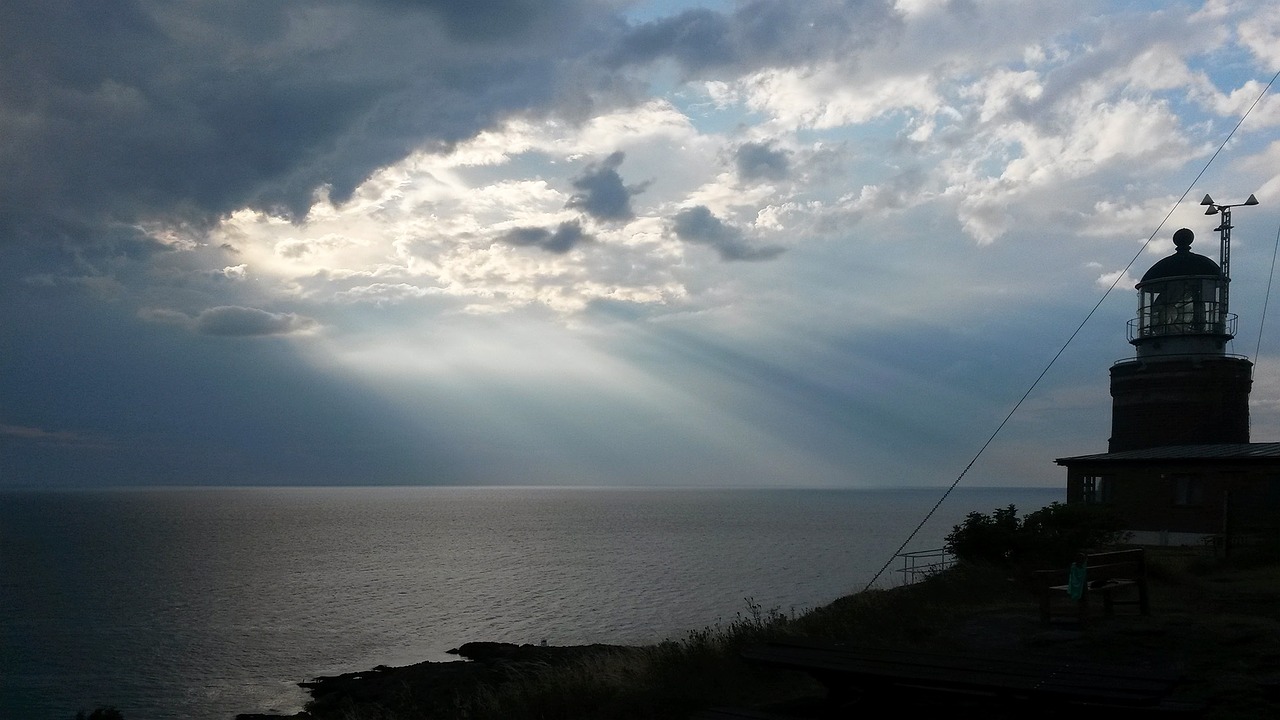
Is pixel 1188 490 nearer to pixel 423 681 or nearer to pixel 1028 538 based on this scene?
pixel 1028 538

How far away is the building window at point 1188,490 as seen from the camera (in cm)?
3259

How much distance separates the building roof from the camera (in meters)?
31.1

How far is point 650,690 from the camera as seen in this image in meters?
9.86

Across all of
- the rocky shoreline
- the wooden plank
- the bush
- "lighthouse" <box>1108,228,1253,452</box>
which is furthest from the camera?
"lighthouse" <box>1108,228,1253,452</box>

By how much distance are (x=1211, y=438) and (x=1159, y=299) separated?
278 inches

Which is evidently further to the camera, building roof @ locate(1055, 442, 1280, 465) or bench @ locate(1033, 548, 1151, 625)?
building roof @ locate(1055, 442, 1280, 465)

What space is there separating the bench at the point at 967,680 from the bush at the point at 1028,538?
1558cm

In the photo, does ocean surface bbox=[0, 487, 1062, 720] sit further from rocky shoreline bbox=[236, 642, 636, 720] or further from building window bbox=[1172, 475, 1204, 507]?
building window bbox=[1172, 475, 1204, 507]

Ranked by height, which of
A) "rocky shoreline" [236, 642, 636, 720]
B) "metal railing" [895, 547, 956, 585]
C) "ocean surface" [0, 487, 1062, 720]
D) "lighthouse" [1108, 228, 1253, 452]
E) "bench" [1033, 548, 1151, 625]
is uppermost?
"lighthouse" [1108, 228, 1253, 452]

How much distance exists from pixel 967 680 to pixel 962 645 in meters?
6.11

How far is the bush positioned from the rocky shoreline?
987 centimetres

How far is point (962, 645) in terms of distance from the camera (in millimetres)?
12094

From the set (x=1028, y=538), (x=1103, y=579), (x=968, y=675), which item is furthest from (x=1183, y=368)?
(x=968, y=675)

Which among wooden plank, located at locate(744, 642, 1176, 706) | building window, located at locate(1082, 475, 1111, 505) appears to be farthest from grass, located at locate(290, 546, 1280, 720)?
building window, located at locate(1082, 475, 1111, 505)
